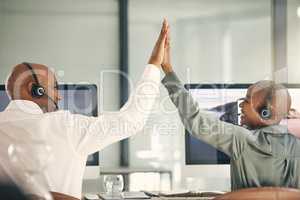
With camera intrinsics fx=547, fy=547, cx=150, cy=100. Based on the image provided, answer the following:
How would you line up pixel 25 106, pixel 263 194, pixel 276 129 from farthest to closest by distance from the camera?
pixel 276 129 < pixel 25 106 < pixel 263 194

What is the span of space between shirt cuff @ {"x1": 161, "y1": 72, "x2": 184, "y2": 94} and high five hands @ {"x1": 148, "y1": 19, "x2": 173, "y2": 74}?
29 mm

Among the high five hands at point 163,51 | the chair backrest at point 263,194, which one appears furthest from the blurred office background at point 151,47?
the chair backrest at point 263,194

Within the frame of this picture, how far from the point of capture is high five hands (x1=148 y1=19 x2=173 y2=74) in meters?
2.50

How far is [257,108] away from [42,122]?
99 cm

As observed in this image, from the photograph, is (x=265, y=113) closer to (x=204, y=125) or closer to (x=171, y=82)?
(x=204, y=125)

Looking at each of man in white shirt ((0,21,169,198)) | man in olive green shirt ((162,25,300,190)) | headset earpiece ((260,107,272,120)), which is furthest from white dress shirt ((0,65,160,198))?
headset earpiece ((260,107,272,120))

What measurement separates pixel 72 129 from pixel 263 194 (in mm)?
857

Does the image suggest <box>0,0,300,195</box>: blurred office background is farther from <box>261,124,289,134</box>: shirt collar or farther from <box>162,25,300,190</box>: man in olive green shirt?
<box>261,124,289,134</box>: shirt collar

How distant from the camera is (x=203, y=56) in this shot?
259 centimetres

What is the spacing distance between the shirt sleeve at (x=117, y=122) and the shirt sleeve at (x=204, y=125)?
3.4 inches

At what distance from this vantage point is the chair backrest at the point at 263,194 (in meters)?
2.14

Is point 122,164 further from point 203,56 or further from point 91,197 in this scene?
point 203,56

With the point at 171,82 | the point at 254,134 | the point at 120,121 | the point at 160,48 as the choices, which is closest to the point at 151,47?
the point at 160,48

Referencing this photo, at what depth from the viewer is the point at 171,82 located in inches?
97.6
